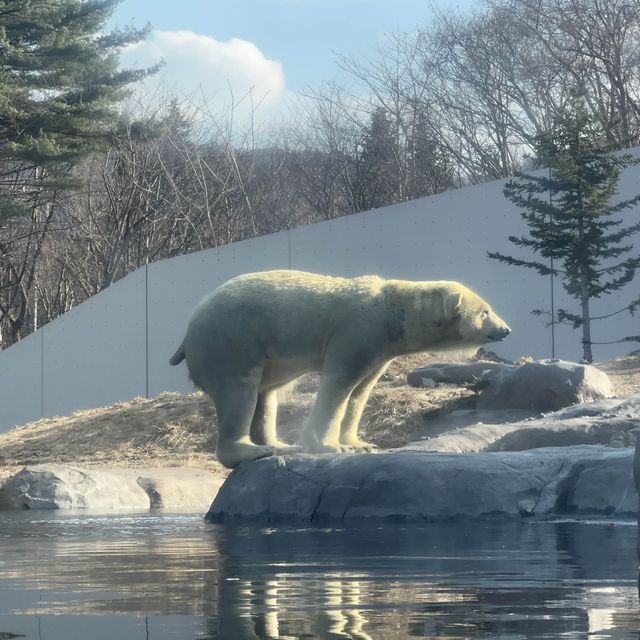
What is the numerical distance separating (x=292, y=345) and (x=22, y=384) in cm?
1970

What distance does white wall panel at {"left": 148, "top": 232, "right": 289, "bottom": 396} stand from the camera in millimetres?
24203

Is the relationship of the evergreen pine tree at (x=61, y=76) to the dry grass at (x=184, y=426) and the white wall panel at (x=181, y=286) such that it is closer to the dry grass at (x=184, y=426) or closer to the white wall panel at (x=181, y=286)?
the white wall panel at (x=181, y=286)

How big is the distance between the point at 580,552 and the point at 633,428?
5031 mm

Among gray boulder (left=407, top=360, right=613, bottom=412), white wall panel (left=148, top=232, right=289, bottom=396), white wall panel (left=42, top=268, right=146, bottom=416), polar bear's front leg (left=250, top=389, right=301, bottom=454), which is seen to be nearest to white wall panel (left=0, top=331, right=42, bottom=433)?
white wall panel (left=42, top=268, right=146, bottom=416)

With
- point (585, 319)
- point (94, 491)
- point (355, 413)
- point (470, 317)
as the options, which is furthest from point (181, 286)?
point (355, 413)

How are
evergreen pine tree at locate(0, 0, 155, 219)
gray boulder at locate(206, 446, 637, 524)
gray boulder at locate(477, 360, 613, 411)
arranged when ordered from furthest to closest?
evergreen pine tree at locate(0, 0, 155, 219) < gray boulder at locate(477, 360, 613, 411) < gray boulder at locate(206, 446, 637, 524)

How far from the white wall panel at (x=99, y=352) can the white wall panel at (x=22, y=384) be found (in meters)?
0.20

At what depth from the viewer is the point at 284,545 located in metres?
6.84

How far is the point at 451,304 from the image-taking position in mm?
9875

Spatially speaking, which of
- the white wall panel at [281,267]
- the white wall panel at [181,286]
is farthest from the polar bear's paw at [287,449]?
the white wall panel at [181,286]

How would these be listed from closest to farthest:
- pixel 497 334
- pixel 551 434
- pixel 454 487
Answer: pixel 454 487
pixel 497 334
pixel 551 434

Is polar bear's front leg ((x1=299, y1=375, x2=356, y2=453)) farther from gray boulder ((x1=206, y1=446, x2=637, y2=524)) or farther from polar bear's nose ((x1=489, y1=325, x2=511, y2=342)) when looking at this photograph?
polar bear's nose ((x1=489, y1=325, x2=511, y2=342))

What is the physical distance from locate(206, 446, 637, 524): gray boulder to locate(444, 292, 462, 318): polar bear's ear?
5.10ft

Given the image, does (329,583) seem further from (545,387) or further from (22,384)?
(22,384)
